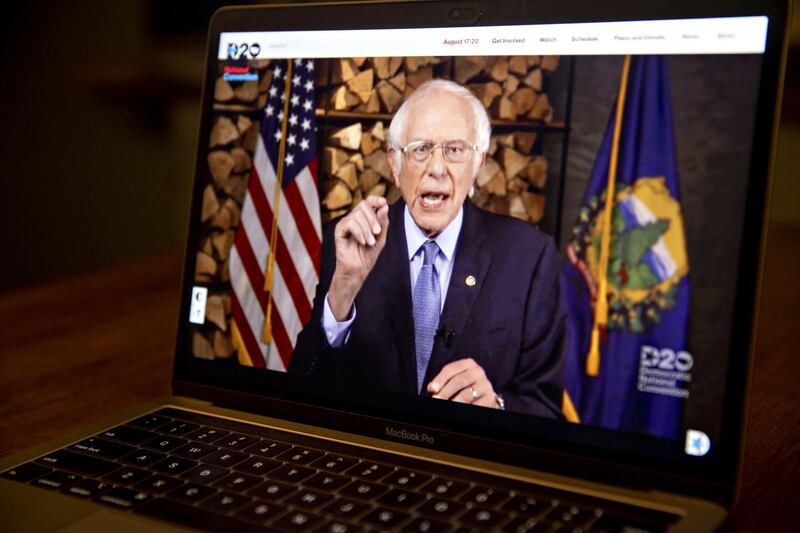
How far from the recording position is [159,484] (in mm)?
562

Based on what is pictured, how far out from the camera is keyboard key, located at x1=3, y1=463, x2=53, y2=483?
0.59m

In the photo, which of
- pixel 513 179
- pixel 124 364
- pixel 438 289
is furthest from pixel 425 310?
pixel 124 364

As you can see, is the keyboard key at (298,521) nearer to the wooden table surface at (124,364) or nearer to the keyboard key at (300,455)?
the keyboard key at (300,455)

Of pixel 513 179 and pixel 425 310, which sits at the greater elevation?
pixel 513 179

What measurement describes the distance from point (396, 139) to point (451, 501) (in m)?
0.32

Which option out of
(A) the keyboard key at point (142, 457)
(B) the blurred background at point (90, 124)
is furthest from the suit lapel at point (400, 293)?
(B) the blurred background at point (90, 124)

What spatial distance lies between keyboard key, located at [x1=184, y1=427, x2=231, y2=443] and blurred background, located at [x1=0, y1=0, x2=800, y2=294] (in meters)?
2.72

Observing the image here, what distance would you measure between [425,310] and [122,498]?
→ 11.0 inches

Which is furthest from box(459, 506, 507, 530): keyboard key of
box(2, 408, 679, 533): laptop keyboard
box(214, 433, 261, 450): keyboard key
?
box(214, 433, 261, 450): keyboard key

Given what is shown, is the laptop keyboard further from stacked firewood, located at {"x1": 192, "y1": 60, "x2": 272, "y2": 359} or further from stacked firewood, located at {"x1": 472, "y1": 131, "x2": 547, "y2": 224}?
stacked firewood, located at {"x1": 472, "y1": 131, "x2": 547, "y2": 224}

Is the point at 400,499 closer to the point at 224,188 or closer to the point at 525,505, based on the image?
the point at 525,505

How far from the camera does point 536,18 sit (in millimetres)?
619

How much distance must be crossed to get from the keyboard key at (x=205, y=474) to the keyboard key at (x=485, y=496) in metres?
0.19

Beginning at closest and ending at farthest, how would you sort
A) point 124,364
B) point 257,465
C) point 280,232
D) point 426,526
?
point 426,526 → point 257,465 → point 280,232 → point 124,364
